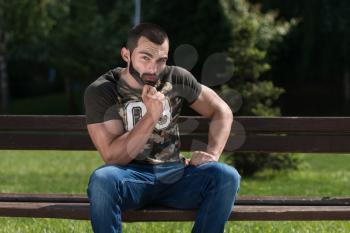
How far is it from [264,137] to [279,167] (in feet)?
24.5

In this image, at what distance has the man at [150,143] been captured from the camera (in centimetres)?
404

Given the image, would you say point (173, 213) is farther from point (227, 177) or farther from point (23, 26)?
point (23, 26)

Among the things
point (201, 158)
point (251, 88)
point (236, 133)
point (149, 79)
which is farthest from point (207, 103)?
point (251, 88)

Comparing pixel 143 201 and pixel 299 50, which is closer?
pixel 143 201

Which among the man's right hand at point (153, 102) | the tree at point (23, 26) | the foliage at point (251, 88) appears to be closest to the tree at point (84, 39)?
the tree at point (23, 26)

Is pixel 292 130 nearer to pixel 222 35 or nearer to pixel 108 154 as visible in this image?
pixel 108 154

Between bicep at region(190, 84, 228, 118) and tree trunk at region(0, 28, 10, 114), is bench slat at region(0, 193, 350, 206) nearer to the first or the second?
bicep at region(190, 84, 228, 118)

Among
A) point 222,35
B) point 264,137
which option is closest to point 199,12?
point 222,35

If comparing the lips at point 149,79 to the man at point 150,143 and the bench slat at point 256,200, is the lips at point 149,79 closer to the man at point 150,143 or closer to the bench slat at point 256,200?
the man at point 150,143

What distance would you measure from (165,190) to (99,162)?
11.7 metres

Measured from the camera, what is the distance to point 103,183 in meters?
3.94

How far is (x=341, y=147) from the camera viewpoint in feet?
16.4

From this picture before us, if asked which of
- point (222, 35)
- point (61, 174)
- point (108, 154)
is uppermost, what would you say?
point (108, 154)

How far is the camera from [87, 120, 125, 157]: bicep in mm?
4141
